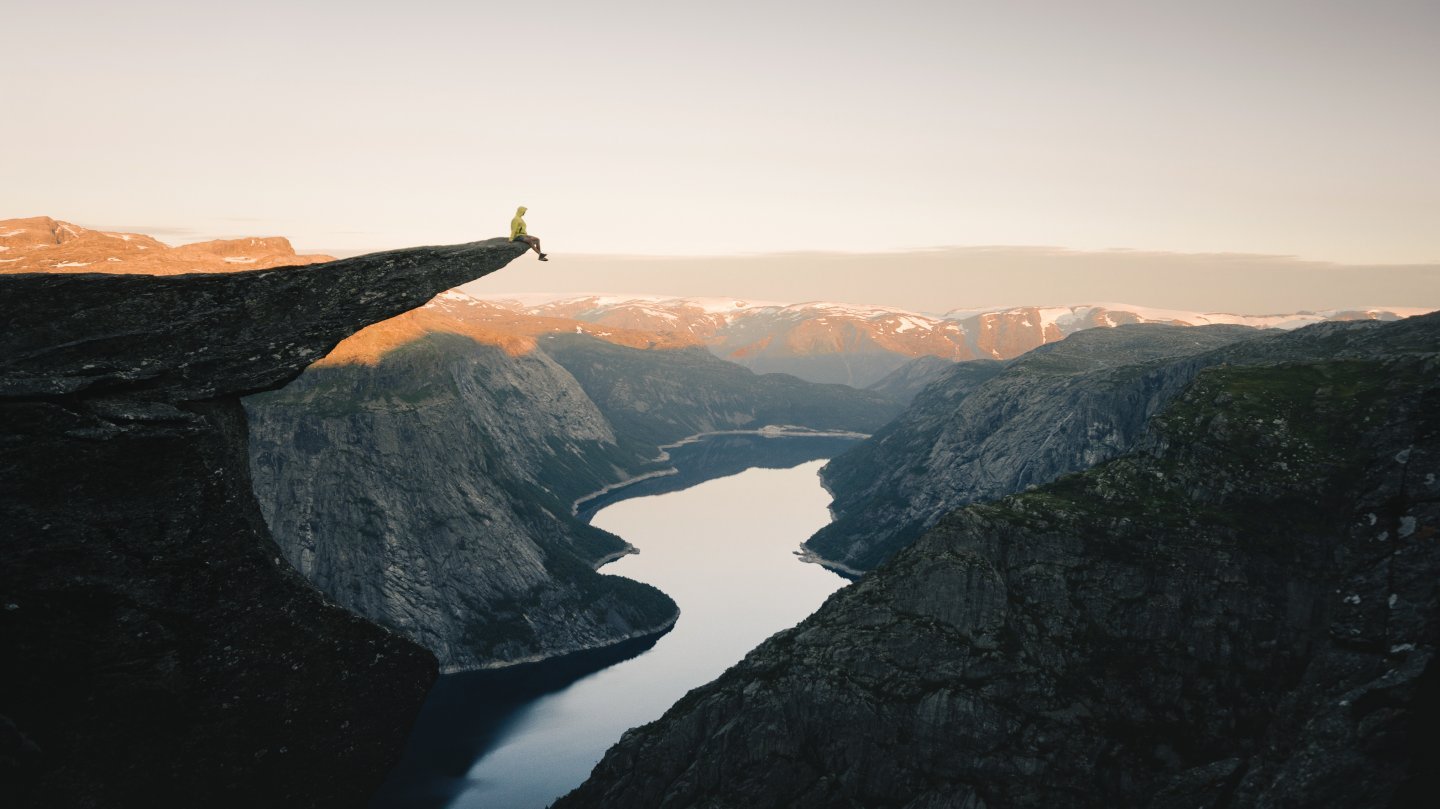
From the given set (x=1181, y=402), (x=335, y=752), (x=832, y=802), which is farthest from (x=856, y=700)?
(x=335, y=752)

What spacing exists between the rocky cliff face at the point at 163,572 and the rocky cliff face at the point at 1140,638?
5847cm

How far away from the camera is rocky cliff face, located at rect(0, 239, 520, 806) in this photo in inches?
775

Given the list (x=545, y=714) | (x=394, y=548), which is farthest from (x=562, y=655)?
(x=394, y=548)

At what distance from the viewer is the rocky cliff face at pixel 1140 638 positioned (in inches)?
2434

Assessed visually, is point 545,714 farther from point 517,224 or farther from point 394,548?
point 517,224

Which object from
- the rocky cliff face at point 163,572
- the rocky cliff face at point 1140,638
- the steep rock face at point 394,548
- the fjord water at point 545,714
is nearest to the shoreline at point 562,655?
the steep rock face at point 394,548

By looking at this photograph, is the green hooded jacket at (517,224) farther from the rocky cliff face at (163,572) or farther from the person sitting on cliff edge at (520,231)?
the rocky cliff face at (163,572)

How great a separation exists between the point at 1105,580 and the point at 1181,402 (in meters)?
26.8

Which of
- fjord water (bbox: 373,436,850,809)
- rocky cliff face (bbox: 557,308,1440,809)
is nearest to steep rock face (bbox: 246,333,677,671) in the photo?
fjord water (bbox: 373,436,850,809)

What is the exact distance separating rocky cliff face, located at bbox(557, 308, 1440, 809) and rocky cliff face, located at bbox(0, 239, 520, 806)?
5847 centimetres

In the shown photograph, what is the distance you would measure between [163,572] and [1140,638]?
257 feet

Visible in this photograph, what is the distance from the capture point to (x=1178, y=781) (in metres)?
66.1

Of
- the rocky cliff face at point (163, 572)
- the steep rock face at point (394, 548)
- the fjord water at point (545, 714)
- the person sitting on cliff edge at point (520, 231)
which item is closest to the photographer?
the rocky cliff face at point (163, 572)

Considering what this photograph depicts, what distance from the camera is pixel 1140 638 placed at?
76500mm
